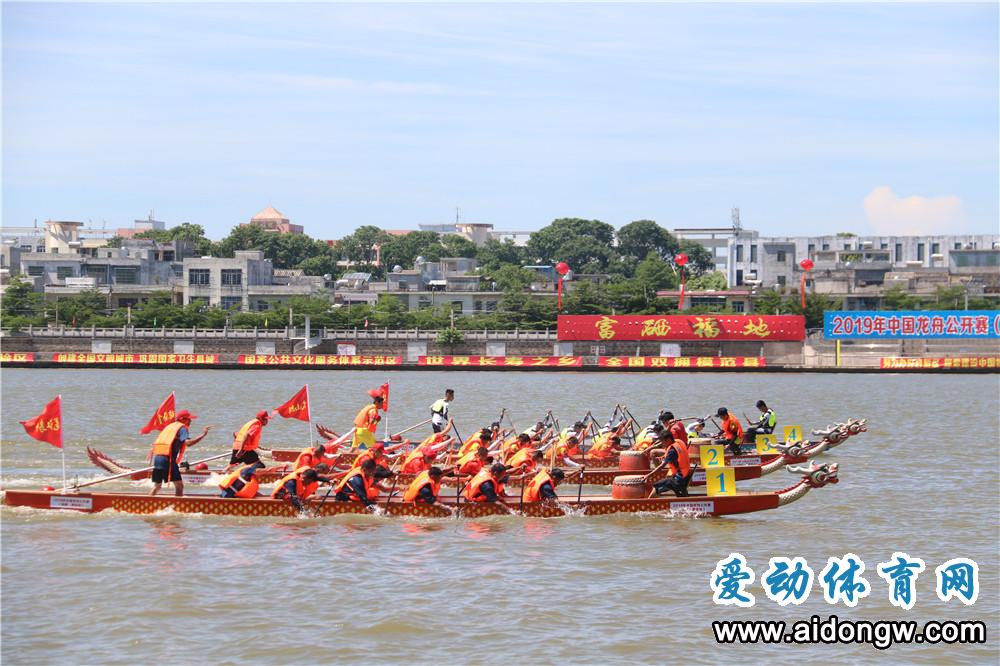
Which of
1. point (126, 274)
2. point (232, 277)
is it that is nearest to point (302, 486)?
point (232, 277)

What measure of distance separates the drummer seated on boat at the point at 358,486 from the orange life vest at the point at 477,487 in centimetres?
174

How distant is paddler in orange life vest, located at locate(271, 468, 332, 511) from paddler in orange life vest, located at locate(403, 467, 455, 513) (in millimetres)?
1663

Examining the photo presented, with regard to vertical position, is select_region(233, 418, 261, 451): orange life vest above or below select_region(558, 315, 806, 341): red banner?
below

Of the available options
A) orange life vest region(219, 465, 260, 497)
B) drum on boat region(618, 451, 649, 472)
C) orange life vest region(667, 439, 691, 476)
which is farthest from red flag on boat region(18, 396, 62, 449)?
drum on boat region(618, 451, 649, 472)

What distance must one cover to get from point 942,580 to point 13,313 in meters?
97.1

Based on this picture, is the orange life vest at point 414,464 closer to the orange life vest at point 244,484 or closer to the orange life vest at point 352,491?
the orange life vest at point 352,491

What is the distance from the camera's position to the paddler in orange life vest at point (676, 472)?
22.3 metres

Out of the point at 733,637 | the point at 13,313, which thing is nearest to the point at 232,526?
the point at 733,637

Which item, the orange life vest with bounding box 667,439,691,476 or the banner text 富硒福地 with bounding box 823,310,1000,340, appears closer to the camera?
the orange life vest with bounding box 667,439,691,476

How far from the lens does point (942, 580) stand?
61.3 feet

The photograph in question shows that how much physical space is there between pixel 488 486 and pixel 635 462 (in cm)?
583

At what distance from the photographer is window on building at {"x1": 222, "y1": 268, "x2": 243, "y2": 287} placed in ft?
360

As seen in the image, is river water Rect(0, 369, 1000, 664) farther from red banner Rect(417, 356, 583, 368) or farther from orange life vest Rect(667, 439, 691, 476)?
red banner Rect(417, 356, 583, 368)

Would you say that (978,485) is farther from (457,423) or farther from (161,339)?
(161,339)
